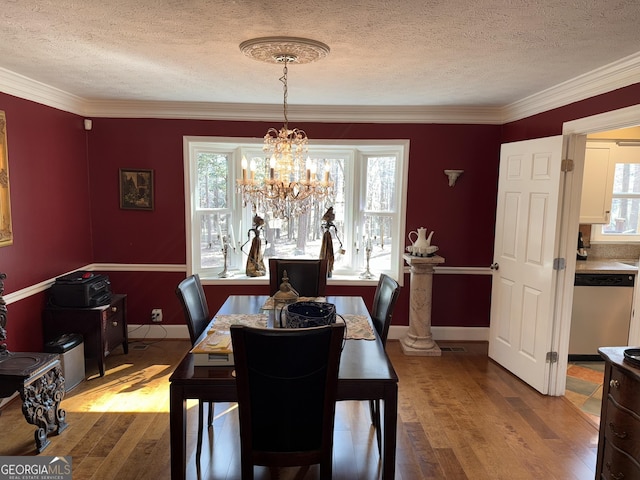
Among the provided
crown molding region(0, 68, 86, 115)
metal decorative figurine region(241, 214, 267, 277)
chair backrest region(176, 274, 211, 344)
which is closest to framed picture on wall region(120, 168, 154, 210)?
crown molding region(0, 68, 86, 115)

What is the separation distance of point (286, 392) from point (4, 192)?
2.70 metres

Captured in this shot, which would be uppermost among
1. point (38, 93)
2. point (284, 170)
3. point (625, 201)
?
point (38, 93)

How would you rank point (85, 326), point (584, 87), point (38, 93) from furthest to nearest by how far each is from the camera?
point (85, 326)
point (38, 93)
point (584, 87)

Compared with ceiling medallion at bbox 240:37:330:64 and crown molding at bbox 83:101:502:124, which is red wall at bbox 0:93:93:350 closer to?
crown molding at bbox 83:101:502:124

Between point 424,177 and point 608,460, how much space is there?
A: 301 cm

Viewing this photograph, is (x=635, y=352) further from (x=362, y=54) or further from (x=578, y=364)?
(x=578, y=364)

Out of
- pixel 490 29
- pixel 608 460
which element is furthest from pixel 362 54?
pixel 608 460

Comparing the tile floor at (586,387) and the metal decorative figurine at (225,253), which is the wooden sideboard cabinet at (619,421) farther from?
the metal decorative figurine at (225,253)

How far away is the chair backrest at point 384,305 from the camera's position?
8.77 ft

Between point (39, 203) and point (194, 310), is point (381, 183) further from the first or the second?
point (39, 203)

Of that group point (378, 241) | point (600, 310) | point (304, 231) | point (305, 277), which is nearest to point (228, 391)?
point (305, 277)

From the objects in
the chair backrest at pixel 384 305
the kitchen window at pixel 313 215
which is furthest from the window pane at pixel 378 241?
the chair backrest at pixel 384 305

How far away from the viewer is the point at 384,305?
2.84 meters

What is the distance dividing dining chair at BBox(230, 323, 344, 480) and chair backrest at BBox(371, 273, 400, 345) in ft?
2.94
